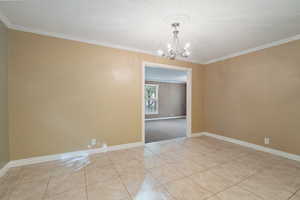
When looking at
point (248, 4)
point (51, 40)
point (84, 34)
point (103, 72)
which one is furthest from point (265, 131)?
point (51, 40)

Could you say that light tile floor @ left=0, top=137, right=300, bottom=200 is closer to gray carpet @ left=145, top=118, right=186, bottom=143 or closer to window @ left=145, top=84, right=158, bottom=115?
gray carpet @ left=145, top=118, right=186, bottom=143

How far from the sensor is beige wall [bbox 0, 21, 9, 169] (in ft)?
6.35

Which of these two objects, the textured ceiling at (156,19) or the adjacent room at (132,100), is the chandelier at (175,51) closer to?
the adjacent room at (132,100)

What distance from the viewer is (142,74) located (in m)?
3.31

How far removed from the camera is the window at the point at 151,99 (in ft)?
26.5

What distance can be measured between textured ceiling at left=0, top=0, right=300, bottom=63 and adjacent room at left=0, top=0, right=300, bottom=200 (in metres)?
0.02

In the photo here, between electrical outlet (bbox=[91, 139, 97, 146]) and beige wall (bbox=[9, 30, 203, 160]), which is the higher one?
beige wall (bbox=[9, 30, 203, 160])

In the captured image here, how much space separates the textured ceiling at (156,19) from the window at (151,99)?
528cm

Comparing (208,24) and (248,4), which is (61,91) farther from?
(248,4)

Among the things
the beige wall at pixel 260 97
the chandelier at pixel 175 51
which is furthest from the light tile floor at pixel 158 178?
the chandelier at pixel 175 51

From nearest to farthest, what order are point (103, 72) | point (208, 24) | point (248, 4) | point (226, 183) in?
point (248, 4) < point (226, 183) < point (208, 24) < point (103, 72)

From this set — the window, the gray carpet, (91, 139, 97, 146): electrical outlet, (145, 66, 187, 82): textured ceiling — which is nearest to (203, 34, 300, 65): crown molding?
(145, 66, 187, 82): textured ceiling

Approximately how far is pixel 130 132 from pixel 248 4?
323 centimetres

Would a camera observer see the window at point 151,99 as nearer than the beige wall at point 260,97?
No
